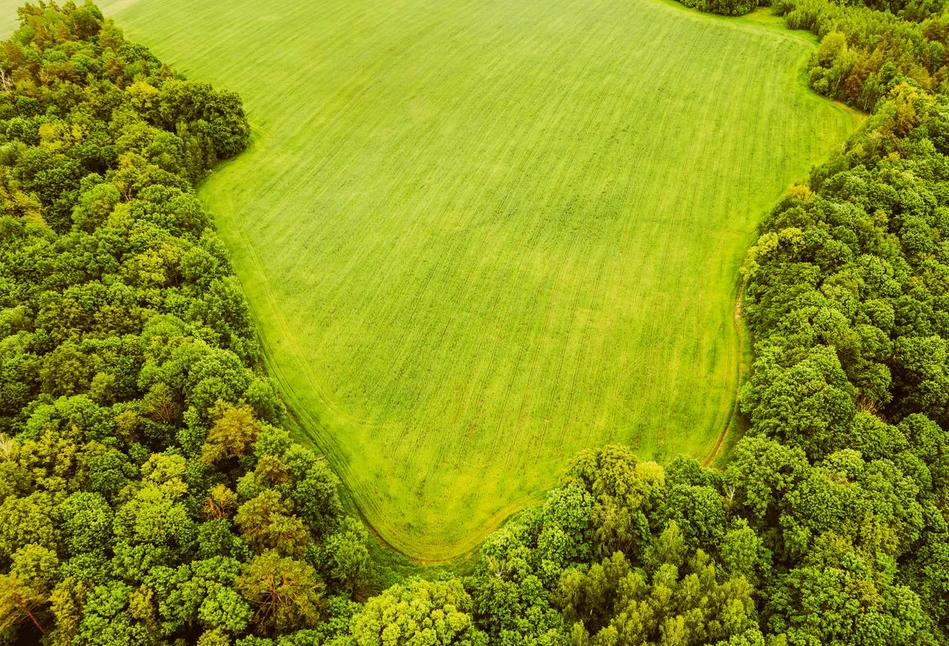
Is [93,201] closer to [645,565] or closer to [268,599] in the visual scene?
[268,599]

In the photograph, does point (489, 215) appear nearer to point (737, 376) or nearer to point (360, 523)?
point (737, 376)

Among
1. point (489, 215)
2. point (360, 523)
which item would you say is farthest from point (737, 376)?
point (360, 523)

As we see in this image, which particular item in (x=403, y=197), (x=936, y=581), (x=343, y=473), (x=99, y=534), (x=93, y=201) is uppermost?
(x=93, y=201)

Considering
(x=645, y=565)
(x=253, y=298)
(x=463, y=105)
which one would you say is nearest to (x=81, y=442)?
(x=253, y=298)

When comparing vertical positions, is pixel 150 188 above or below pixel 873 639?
above

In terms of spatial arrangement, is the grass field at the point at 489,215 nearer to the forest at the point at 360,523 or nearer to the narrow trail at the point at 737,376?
the narrow trail at the point at 737,376

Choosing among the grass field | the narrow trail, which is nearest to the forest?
the narrow trail

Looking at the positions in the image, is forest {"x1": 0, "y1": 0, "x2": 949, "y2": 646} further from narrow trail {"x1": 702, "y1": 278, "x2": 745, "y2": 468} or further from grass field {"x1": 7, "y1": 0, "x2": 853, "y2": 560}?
grass field {"x1": 7, "y1": 0, "x2": 853, "y2": 560}
